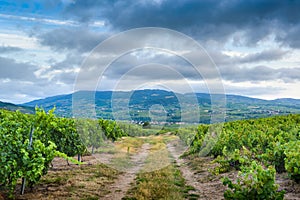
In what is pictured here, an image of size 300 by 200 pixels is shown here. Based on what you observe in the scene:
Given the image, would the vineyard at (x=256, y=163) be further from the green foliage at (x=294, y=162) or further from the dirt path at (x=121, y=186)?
the dirt path at (x=121, y=186)

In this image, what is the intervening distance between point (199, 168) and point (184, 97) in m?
11.7

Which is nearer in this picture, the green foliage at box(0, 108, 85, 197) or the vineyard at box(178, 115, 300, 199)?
the vineyard at box(178, 115, 300, 199)

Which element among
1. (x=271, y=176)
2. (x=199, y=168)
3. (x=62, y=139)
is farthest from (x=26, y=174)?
(x=199, y=168)

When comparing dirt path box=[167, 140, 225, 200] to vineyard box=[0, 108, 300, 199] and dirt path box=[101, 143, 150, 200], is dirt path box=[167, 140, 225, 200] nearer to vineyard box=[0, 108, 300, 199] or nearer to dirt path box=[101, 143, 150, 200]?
vineyard box=[0, 108, 300, 199]

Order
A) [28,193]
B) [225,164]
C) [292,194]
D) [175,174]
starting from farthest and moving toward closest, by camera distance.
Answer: [175,174]
[225,164]
[28,193]
[292,194]

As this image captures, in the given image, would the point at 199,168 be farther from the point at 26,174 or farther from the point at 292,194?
the point at 26,174

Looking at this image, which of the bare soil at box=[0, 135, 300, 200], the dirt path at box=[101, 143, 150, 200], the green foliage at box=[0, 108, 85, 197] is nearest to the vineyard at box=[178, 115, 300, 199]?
the bare soil at box=[0, 135, 300, 200]

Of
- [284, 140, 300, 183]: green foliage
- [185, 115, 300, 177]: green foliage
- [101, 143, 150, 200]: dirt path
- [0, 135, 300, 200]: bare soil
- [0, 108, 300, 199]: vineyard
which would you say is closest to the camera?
[0, 108, 300, 199]: vineyard

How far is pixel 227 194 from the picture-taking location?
28.5ft

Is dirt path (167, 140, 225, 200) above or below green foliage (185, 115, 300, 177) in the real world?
below

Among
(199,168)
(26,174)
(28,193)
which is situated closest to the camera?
(26,174)

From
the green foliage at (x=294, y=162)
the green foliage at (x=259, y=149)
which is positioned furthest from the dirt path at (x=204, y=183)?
the green foliage at (x=294, y=162)

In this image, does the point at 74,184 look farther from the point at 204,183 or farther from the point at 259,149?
the point at 259,149

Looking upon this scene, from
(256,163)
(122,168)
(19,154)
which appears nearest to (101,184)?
(19,154)
